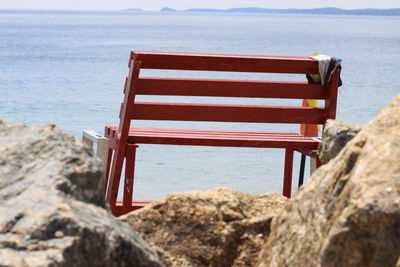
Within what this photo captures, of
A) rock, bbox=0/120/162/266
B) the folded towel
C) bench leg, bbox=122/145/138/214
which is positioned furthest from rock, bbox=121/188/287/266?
the folded towel

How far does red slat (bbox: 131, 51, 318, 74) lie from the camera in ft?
18.7

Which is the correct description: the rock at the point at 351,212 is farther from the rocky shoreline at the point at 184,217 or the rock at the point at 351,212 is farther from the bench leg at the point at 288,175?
the bench leg at the point at 288,175

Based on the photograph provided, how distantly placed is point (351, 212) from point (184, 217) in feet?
3.17

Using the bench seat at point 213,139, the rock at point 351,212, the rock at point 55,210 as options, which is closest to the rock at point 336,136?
the rock at point 351,212

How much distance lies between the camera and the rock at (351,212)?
2846 mm

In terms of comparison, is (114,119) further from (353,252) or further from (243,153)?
(353,252)

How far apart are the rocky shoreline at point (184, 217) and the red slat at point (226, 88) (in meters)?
2.15

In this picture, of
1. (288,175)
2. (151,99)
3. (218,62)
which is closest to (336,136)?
(218,62)

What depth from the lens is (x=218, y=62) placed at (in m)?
5.76

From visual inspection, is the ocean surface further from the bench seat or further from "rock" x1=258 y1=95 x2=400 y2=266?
"rock" x1=258 y1=95 x2=400 y2=266

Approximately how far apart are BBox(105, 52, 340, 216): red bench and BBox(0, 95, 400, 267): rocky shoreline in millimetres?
2105

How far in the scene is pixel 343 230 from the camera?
2867 mm

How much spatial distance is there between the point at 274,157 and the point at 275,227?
9549 mm

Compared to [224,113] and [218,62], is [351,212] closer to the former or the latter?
[218,62]
